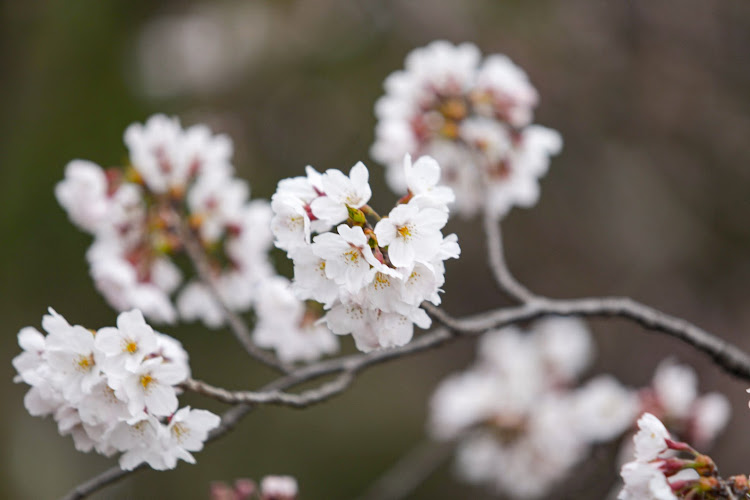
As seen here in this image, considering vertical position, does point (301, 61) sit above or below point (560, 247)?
above

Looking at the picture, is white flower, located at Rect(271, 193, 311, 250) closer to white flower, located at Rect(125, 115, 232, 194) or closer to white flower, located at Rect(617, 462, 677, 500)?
white flower, located at Rect(617, 462, 677, 500)

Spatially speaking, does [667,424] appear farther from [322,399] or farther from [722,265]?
[722,265]

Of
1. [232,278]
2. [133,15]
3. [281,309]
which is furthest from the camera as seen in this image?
[133,15]

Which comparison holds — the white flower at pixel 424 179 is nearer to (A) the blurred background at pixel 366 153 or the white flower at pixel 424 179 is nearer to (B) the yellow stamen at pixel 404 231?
(B) the yellow stamen at pixel 404 231

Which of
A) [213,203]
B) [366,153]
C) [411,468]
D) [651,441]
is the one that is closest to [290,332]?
[213,203]

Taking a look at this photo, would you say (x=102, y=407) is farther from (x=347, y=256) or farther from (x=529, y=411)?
(x=529, y=411)

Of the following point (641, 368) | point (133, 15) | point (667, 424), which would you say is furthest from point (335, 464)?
point (133, 15)
